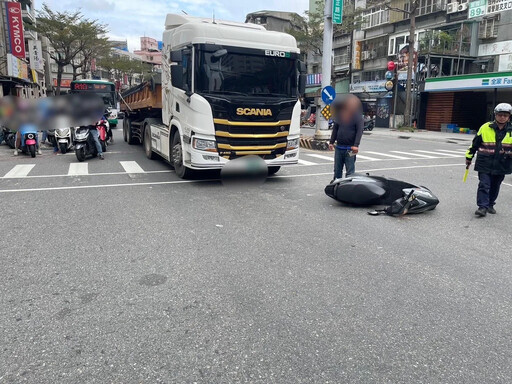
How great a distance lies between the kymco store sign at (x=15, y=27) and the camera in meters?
28.5

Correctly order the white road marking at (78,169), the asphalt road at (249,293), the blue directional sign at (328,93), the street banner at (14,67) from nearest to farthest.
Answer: the asphalt road at (249,293) → the white road marking at (78,169) → the blue directional sign at (328,93) → the street banner at (14,67)

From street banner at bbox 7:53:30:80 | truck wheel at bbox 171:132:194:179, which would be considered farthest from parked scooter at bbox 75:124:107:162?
street banner at bbox 7:53:30:80

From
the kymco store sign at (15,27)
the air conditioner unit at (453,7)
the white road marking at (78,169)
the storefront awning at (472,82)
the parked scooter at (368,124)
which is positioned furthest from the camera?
the air conditioner unit at (453,7)

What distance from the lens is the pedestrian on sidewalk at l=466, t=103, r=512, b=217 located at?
6.25 metres

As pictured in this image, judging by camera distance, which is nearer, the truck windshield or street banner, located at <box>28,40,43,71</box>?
the truck windshield

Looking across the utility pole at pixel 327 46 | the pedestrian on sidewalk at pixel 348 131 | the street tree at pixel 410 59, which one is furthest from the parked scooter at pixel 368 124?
the pedestrian on sidewalk at pixel 348 131

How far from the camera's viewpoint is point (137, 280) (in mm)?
3934

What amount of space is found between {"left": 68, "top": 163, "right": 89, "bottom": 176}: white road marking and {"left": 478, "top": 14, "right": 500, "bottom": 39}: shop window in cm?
3329

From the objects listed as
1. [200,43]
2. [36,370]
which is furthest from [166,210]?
[36,370]

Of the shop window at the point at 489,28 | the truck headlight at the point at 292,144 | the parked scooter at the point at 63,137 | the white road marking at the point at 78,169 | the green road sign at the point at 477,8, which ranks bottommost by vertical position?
the white road marking at the point at 78,169

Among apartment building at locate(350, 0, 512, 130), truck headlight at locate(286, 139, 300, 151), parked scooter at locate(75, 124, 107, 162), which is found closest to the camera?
truck headlight at locate(286, 139, 300, 151)

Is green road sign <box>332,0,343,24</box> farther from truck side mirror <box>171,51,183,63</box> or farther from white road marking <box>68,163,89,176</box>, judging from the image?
white road marking <box>68,163,89,176</box>

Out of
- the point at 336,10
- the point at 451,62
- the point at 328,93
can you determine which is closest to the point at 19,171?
the point at 328,93

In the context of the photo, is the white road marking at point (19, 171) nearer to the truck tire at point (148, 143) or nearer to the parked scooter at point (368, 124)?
the truck tire at point (148, 143)
